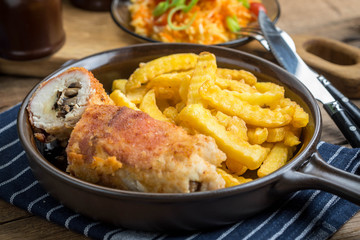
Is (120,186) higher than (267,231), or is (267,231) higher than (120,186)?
(120,186)

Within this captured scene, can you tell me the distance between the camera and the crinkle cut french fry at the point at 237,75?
278 centimetres

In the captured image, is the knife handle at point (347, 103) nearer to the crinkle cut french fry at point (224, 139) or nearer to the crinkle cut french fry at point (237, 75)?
the crinkle cut french fry at point (237, 75)

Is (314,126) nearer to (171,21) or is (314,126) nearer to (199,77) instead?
(199,77)

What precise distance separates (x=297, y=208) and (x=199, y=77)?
82cm

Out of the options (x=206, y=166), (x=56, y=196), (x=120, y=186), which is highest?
(x=206, y=166)

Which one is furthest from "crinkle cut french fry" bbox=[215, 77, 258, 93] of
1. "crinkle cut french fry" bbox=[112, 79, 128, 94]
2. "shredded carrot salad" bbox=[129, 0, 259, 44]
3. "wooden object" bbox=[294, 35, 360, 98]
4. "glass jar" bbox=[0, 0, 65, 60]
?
"glass jar" bbox=[0, 0, 65, 60]

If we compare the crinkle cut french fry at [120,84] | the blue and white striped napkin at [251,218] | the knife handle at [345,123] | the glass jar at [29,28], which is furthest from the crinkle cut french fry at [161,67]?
the glass jar at [29,28]

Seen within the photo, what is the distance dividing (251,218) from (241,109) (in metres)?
0.54

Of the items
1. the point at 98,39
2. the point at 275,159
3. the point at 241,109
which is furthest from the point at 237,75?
the point at 98,39

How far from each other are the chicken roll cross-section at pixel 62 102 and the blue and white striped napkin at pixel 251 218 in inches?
11.5

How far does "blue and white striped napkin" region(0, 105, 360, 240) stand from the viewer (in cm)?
213

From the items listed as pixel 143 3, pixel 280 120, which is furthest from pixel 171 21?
pixel 280 120

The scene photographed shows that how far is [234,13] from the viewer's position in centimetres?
421

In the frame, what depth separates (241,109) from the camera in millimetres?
2420
